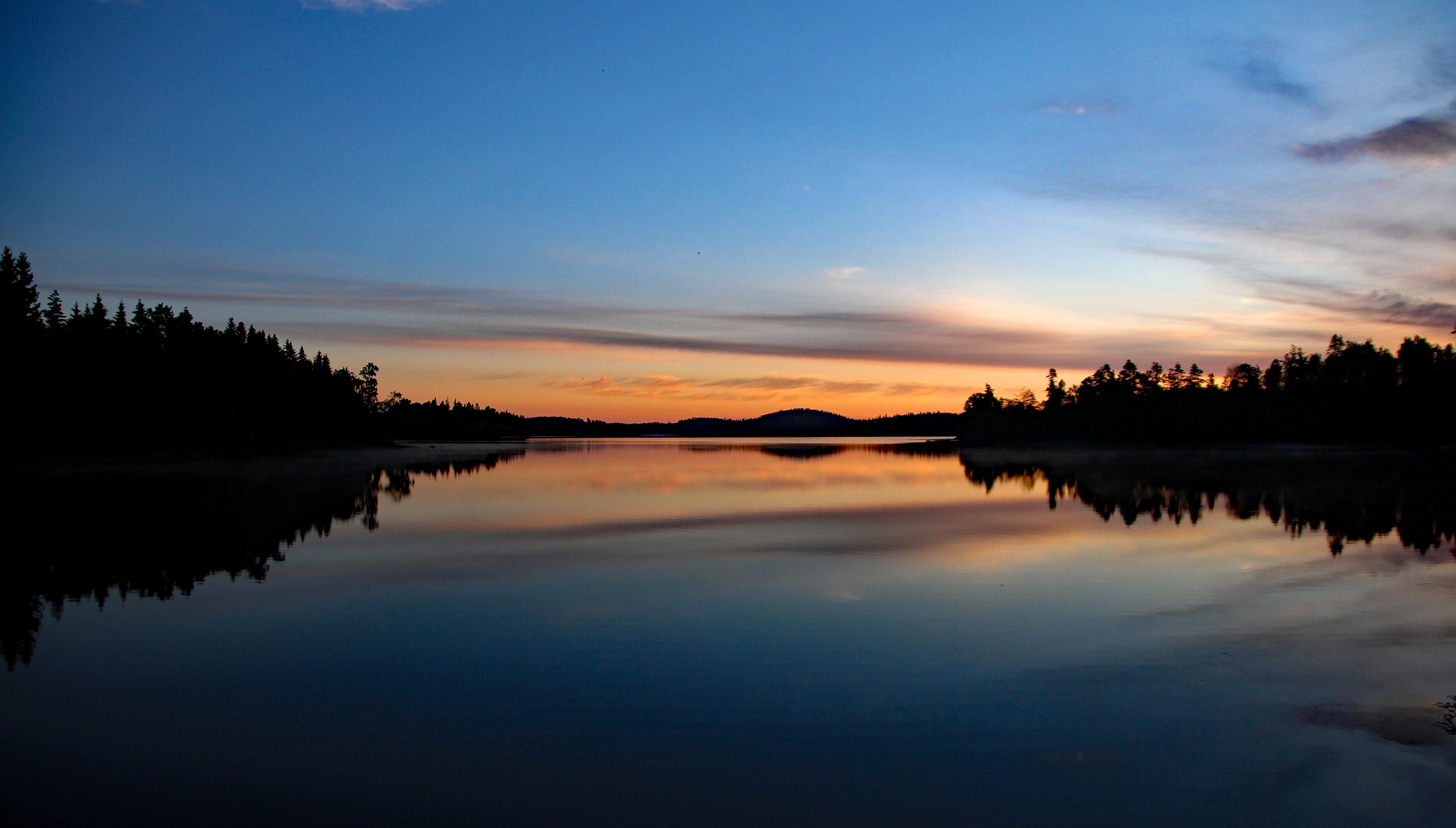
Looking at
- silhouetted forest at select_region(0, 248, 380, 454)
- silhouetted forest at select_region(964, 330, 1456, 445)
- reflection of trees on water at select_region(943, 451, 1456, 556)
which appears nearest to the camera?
reflection of trees on water at select_region(943, 451, 1456, 556)

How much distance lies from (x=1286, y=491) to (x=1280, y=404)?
96.4 m

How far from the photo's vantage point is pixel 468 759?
7977 millimetres

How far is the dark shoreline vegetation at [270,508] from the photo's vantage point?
17047 mm

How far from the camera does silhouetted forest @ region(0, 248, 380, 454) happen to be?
5975 centimetres

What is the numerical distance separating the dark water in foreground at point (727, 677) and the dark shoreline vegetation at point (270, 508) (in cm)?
28

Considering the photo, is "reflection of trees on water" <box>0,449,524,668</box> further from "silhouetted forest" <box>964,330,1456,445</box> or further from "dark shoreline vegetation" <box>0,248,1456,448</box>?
"silhouetted forest" <box>964,330,1456,445</box>

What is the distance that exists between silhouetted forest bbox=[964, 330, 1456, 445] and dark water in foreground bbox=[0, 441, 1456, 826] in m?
96.9

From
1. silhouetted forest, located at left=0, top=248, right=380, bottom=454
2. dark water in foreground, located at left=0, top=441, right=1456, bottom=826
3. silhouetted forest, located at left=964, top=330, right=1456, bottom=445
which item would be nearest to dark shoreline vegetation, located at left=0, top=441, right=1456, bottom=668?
dark water in foreground, located at left=0, top=441, right=1456, bottom=826

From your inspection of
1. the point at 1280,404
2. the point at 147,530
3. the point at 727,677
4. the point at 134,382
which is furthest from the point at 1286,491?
the point at 1280,404

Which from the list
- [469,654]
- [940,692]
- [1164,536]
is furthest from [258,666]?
[1164,536]

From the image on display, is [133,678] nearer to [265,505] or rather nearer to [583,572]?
[583,572]

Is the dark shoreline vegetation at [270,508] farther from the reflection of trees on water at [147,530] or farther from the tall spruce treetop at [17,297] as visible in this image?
the tall spruce treetop at [17,297]

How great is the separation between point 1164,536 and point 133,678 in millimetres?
24036

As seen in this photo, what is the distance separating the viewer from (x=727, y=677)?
10461 millimetres
